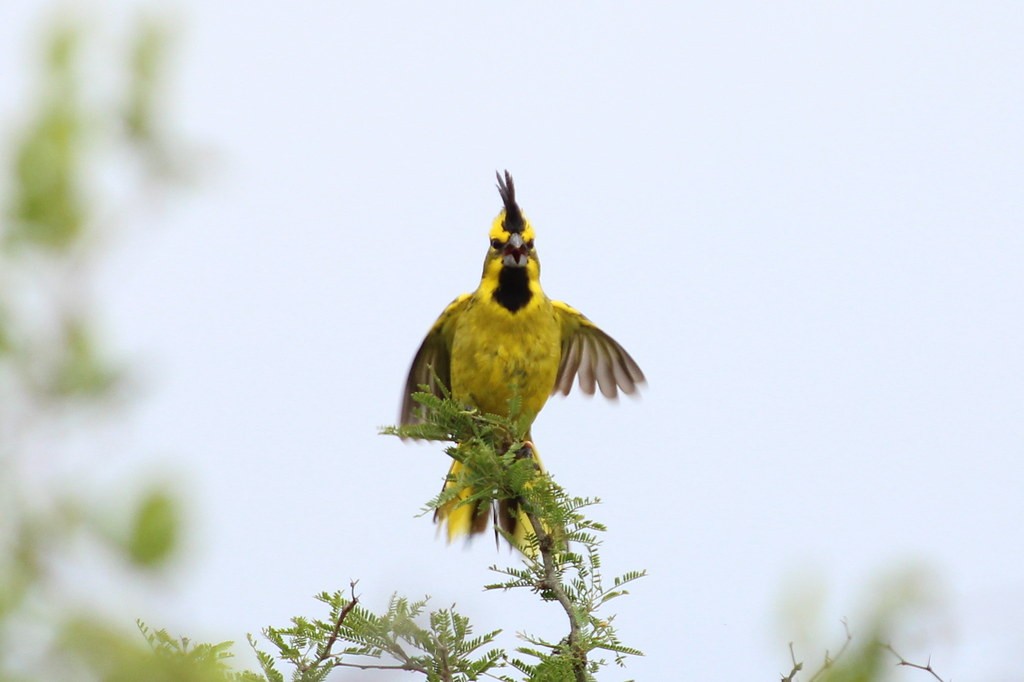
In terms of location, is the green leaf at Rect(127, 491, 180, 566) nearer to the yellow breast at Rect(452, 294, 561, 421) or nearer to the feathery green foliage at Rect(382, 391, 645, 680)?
the feathery green foliage at Rect(382, 391, 645, 680)

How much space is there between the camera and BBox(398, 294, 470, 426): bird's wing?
19.7 ft

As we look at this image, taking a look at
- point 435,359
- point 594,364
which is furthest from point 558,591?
point 594,364

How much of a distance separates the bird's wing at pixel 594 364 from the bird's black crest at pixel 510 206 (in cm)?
75

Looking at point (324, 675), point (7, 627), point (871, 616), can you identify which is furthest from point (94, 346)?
point (324, 675)

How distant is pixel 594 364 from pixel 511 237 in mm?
1050

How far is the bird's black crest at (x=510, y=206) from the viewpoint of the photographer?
5.62 metres

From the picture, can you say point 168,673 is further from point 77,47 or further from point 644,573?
point 644,573

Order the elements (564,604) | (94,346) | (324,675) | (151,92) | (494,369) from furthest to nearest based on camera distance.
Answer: (494,369) < (564,604) < (324,675) < (151,92) < (94,346)

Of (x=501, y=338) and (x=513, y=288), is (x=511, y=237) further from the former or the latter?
(x=501, y=338)

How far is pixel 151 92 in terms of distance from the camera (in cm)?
139

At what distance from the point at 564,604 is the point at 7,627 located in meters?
2.68

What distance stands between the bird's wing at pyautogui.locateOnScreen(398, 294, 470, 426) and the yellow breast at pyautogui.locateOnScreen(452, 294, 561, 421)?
0.21m

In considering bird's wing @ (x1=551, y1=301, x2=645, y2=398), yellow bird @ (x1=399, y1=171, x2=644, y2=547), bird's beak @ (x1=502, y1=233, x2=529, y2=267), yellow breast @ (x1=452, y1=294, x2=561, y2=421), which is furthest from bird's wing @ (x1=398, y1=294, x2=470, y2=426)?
bird's wing @ (x1=551, y1=301, x2=645, y2=398)

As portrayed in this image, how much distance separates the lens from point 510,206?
18.6ft
